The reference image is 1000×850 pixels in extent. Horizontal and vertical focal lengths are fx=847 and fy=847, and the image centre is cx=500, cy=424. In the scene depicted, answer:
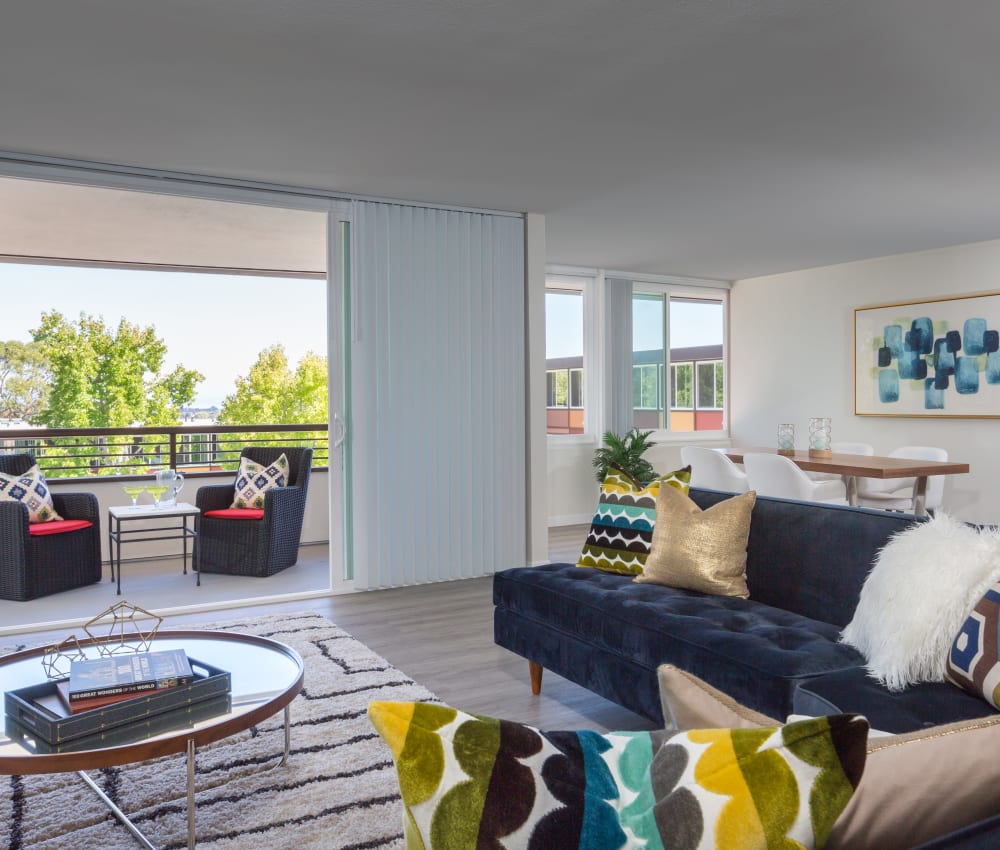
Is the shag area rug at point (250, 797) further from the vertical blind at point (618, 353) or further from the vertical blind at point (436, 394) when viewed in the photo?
the vertical blind at point (618, 353)

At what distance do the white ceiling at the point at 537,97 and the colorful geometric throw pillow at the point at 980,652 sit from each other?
6.45ft

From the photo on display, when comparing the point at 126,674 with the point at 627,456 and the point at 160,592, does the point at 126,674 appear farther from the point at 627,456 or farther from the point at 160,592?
the point at 627,456

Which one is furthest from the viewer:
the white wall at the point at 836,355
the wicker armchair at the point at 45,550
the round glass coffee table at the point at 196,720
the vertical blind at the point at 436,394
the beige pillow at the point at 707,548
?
the white wall at the point at 836,355

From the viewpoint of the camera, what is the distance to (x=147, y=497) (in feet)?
21.9

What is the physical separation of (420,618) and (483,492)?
125 cm

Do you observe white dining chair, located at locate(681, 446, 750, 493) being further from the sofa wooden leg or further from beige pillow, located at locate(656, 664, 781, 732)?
beige pillow, located at locate(656, 664, 781, 732)

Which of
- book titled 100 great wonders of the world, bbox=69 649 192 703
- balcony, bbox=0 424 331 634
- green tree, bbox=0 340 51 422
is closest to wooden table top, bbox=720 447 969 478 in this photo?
balcony, bbox=0 424 331 634

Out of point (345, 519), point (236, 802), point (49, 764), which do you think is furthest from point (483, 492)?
point (49, 764)

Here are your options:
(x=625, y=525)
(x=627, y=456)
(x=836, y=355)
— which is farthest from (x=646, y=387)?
(x=625, y=525)

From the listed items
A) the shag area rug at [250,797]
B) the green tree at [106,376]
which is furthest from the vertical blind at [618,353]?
the green tree at [106,376]

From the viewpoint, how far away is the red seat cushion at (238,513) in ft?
19.5

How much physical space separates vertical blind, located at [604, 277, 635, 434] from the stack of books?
6149 millimetres

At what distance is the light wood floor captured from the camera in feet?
10.5

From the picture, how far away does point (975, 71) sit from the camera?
3340 mm
